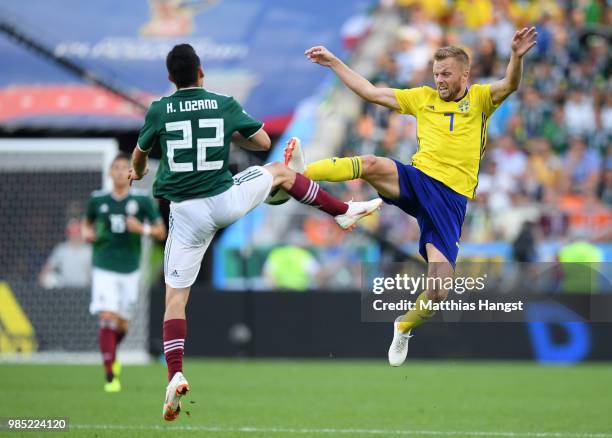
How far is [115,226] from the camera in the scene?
13750 mm

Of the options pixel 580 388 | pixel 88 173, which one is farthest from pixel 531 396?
pixel 88 173

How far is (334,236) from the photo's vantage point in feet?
62.1

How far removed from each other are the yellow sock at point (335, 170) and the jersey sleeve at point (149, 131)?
1.33m

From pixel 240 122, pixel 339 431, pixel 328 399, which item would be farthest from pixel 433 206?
pixel 328 399

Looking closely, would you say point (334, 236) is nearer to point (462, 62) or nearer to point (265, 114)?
point (265, 114)

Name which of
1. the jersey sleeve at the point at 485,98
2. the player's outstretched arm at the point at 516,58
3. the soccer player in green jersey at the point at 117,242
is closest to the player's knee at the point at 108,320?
the soccer player in green jersey at the point at 117,242

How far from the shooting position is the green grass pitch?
977 cm

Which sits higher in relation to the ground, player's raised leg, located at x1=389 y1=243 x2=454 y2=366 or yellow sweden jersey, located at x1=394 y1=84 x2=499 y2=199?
yellow sweden jersey, located at x1=394 y1=84 x2=499 y2=199

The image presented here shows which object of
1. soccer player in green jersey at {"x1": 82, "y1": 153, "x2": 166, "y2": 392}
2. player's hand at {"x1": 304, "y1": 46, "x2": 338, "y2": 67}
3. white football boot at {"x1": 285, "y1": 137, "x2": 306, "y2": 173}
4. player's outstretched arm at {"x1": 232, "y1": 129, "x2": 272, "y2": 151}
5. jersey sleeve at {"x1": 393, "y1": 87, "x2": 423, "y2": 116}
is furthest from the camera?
soccer player in green jersey at {"x1": 82, "y1": 153, "x2": 166, "y2": 392}

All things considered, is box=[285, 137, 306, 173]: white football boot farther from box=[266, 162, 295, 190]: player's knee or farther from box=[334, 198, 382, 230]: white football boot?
box=[334, 198, 382, 230]: white football boot

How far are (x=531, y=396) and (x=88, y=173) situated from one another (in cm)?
880

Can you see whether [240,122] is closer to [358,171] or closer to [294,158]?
[294,158]

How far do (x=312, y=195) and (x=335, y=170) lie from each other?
1.30 ft

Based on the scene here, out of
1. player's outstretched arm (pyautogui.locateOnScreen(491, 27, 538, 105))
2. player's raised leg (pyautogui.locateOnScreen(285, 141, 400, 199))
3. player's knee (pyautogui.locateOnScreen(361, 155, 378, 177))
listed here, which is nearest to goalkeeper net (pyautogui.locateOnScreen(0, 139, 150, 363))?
player's raised leg (pyautogui.locateOnScreen(285, 141, 400, 199))
